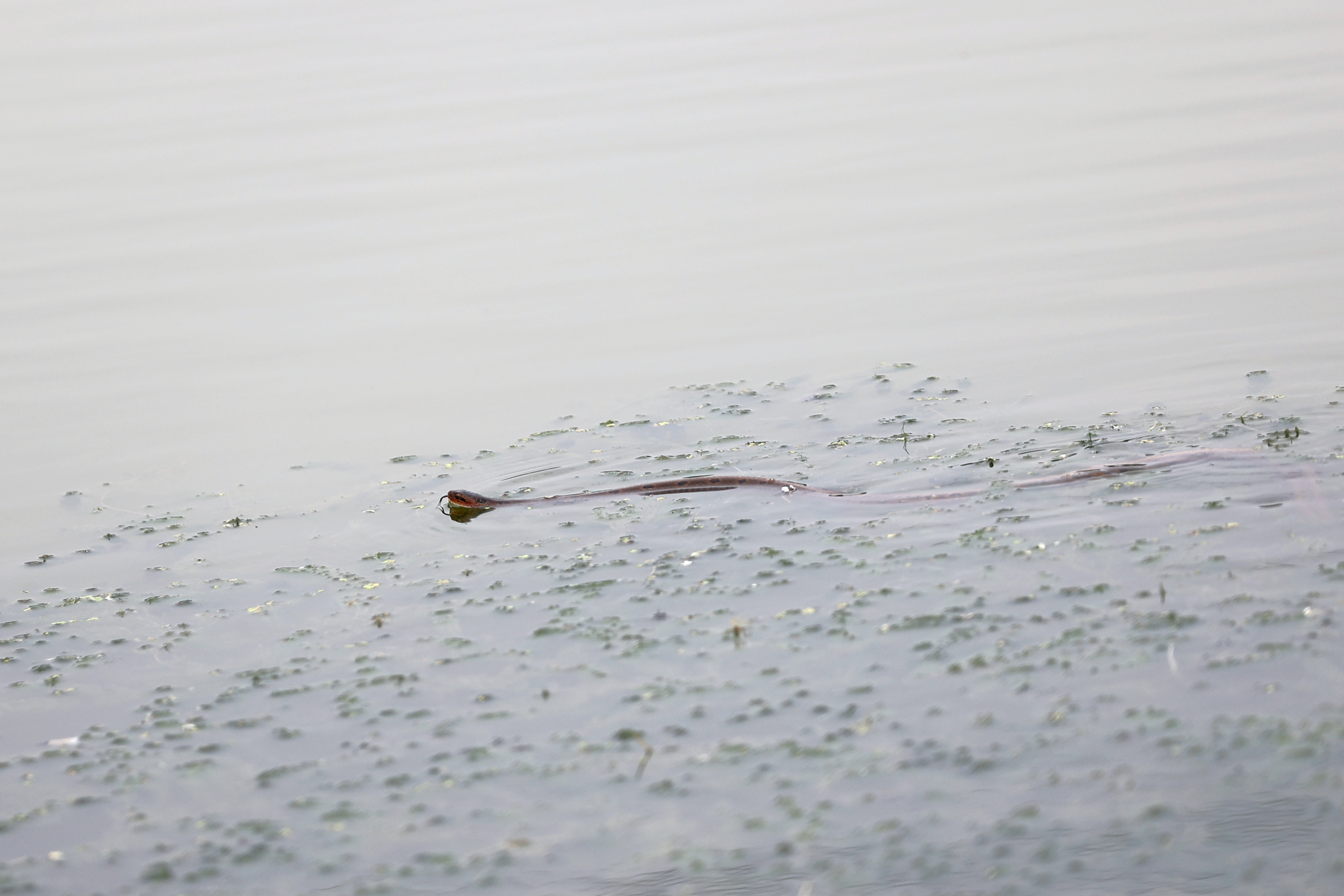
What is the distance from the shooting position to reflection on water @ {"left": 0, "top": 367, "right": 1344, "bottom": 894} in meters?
4.23

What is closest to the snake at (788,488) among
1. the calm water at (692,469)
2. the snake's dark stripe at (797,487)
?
the snake's dark stripe at (797,487)

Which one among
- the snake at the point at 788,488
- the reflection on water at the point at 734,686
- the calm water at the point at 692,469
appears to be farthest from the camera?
the snake at the point at 788,488

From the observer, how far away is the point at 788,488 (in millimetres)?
7207

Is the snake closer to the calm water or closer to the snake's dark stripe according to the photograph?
the snake's dark stripe

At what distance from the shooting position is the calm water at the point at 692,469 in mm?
4453

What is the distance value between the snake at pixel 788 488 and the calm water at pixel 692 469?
4.7 inches

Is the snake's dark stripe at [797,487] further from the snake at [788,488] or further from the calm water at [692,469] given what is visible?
the calm water at [692,469]

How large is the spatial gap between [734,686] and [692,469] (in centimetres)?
273

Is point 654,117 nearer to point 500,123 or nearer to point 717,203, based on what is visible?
point 500,123

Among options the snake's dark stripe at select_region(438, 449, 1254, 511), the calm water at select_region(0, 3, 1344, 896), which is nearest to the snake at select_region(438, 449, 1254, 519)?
the snake's dark stripe at select_region(438, 449, 1254, 511)

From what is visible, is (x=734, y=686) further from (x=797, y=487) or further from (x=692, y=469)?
(x=692, y=469)

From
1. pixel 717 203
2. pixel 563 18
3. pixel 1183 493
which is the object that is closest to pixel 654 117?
pixel 717 203

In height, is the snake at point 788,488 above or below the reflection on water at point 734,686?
above

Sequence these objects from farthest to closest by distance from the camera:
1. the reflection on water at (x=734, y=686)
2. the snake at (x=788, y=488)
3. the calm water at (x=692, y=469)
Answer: the snake at (x=788, y=488), the calm water at (x=692, y=469), the reflection on water at (x=734, y=686)
